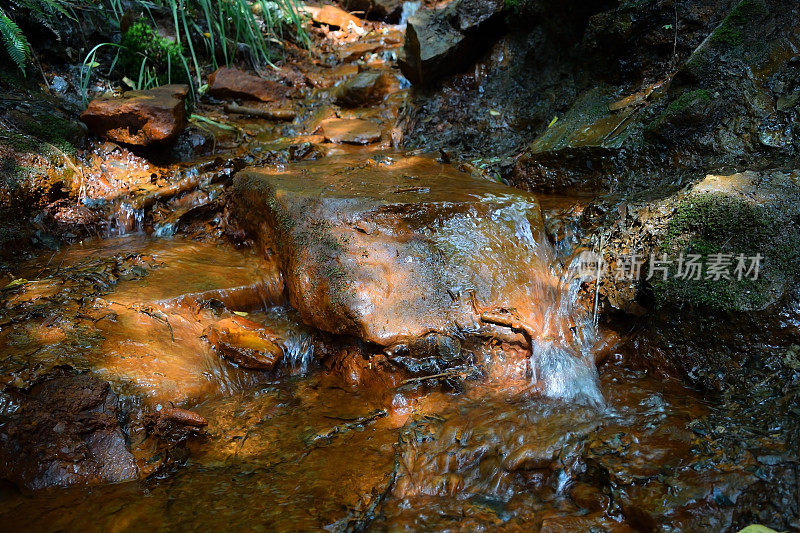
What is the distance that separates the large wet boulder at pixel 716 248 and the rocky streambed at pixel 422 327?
0.02 meters

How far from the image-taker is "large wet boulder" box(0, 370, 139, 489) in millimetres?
1979

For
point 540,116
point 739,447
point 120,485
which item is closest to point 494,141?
point 540,116

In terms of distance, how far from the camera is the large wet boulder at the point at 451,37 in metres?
5.63

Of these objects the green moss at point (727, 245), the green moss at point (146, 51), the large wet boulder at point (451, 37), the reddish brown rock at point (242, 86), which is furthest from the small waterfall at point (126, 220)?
the green moss at point (727, 245)

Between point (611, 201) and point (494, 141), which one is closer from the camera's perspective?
point (611, 201)

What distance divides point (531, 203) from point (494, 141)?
178 centimetres

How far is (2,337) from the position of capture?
2537 mm

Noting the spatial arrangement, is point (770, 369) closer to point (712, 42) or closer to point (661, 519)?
point (661, 519)

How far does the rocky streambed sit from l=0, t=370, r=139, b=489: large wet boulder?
12 mm

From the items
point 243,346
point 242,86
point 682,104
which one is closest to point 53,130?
point 242,86

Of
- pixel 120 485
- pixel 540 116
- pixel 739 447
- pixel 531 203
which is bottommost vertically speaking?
pixel 120 485

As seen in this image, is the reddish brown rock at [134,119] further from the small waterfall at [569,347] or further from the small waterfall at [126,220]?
the small waterfall at [569,347]

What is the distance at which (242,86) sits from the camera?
629 centimetres

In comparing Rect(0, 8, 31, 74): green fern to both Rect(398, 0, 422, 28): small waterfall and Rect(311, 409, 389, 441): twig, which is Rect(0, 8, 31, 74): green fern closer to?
Rect(311, 409, 389, 441): twig
